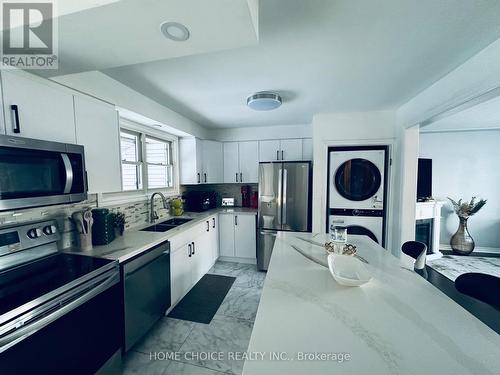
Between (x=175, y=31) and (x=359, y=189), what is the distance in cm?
290

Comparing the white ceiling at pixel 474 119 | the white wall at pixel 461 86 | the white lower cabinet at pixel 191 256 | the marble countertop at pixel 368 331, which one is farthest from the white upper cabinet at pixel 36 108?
the white ceiling at pixel 474 119

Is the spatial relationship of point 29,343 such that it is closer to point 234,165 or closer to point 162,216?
point 162,216

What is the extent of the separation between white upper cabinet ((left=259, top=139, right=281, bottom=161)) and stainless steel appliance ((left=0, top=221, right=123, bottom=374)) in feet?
9.07

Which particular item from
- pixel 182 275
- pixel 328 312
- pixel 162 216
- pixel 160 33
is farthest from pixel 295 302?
pixel 162 216

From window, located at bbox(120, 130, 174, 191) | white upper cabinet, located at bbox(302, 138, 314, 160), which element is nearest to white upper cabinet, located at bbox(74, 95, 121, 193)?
window, located at bbox(120, 130, 174, 191)

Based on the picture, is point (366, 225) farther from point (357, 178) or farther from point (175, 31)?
point (175, 31)

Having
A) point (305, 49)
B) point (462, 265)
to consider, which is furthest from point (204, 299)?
point (462, 265)

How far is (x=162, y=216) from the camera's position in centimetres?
296

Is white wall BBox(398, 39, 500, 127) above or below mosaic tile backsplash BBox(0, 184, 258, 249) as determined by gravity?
above

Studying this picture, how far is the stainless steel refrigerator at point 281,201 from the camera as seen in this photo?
307 cm

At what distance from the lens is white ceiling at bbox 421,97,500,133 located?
2631 mm

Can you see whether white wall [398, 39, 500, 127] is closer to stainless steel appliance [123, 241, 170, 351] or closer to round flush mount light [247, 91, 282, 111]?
round flush mount light [247, 91, 282, 111]

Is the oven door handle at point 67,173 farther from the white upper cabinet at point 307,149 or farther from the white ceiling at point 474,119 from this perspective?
the white ceiling at point 474,119

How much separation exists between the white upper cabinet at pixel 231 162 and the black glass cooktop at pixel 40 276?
102 inches
